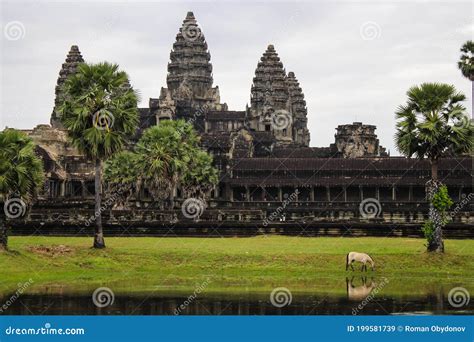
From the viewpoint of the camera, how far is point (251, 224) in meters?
51.3

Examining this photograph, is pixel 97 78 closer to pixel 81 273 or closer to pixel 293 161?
pixel 81 273

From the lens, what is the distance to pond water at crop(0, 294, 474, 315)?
27.6 meters

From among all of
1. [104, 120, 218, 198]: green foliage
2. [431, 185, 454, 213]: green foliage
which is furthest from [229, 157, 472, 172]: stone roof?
[431, 185, 454, 213]: green foliage

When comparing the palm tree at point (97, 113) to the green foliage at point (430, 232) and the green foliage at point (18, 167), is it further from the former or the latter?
the green foliage at point (430, 232)

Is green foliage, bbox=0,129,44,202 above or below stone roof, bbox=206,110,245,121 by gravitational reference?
below

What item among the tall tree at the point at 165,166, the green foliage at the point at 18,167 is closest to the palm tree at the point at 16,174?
the green foliage at the point at 18,167

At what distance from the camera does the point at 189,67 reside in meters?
138

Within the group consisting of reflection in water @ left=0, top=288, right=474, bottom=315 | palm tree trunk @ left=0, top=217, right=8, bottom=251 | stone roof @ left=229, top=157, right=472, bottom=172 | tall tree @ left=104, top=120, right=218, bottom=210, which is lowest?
reflection in water @ left=0, top=288, right=474, bottom=315

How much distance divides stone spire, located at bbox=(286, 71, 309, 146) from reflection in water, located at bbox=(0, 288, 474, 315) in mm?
122376

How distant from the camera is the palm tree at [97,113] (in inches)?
1688

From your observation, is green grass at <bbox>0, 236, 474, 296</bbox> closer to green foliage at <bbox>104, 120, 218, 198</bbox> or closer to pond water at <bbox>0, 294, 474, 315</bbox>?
pond water at <bbox>0, 294, 474, 315</bbox>

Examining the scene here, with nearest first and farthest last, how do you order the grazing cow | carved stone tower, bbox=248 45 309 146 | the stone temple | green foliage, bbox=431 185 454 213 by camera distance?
the grazing cow
green foliage, bbox=431 185 454 213
the stone temple
carved stone tower, bbox=248 45 309 146

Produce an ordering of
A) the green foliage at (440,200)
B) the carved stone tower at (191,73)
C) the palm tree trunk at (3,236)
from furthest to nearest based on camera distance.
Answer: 1. the carved stone tower at (191,73)
2. the green foliage at (440,200)
3. the palm tree trunk at (3,236)

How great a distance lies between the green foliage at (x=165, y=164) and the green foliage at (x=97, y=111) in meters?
5.68
